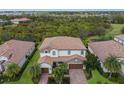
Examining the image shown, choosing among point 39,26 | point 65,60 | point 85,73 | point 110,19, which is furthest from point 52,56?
point 110,19

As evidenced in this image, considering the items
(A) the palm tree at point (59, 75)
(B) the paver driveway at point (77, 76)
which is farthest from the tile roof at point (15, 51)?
(B) the paver driveway at point (77, 76)

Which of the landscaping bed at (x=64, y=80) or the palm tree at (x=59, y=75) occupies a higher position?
the palm tree at (x=59, y=75)

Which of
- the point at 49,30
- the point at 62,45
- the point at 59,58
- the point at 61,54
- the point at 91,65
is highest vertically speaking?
the point at 49,30

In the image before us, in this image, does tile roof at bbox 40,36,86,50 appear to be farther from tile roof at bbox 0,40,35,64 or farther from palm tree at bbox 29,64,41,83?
palm tree at bbox 29,64,41,83

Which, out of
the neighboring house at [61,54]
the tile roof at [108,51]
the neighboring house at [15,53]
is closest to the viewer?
the neighboring house at [61,54]

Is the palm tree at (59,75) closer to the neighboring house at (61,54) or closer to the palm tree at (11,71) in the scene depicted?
the neighboring house at (61,54)

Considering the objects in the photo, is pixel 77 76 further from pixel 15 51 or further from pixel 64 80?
pixel 15 51

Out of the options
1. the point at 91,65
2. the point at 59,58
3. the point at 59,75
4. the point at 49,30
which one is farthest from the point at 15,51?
the point at 91,65
